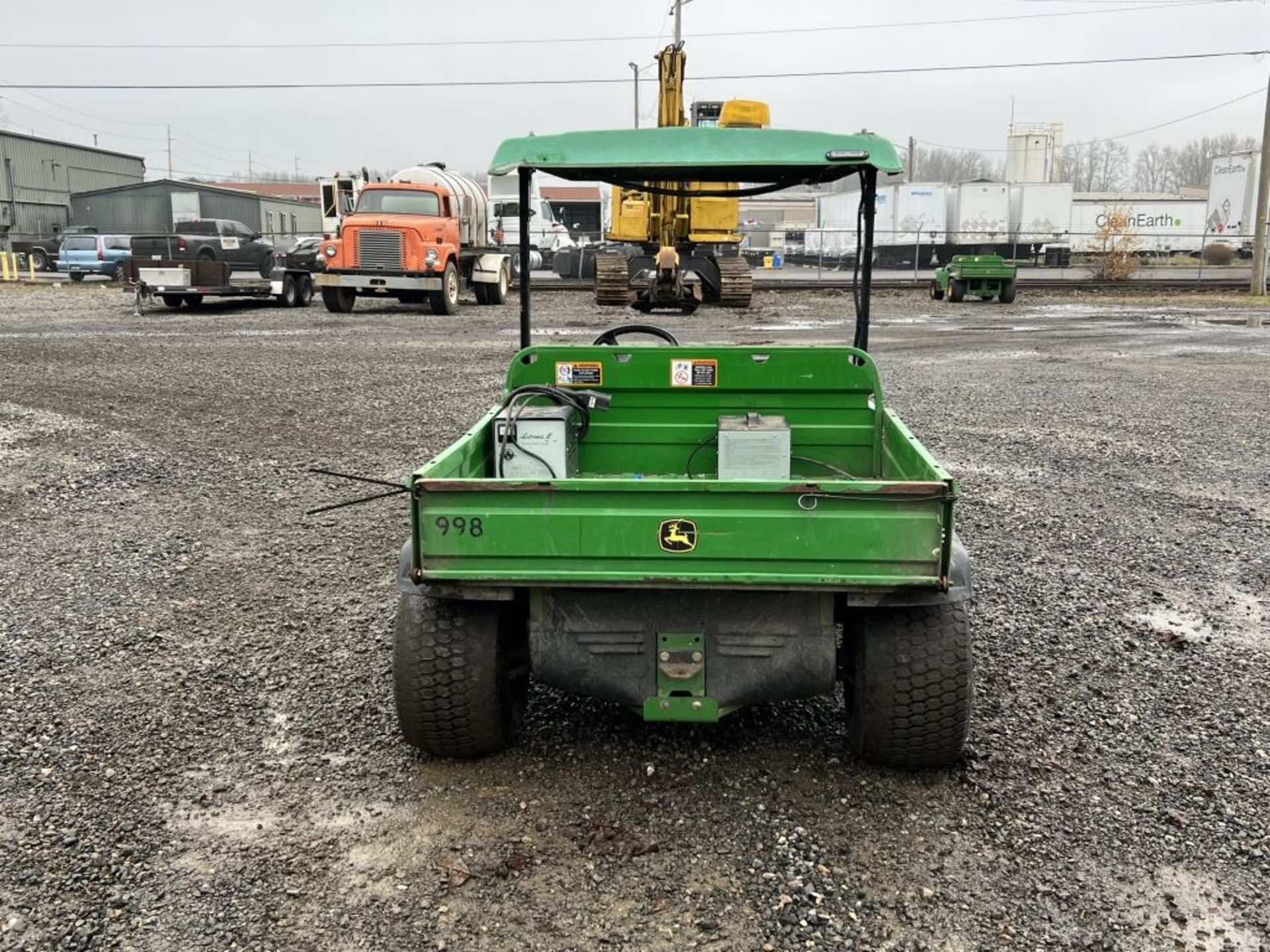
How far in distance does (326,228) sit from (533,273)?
15365 mm

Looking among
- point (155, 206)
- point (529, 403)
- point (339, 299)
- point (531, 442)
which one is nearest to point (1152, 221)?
point (339, 299)

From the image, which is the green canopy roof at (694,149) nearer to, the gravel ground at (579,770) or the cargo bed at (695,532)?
the cargo bed at (695,532)

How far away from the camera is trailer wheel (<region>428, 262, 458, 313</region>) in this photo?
2088 centimetres

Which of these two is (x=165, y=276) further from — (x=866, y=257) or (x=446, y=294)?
(x=866, y=257)

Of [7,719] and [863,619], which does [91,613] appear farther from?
[863,619]

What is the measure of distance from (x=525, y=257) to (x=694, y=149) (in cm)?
120

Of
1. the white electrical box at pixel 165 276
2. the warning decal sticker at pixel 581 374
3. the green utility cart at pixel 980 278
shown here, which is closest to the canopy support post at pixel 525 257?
the warning decal sticker at pixel 581 374

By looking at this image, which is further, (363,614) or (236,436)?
(236,436)

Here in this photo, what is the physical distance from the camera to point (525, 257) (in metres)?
5.08

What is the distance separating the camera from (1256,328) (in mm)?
20562

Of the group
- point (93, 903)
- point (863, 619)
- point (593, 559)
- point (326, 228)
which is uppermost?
point (326, 228)

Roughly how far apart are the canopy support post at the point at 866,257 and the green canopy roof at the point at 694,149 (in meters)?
0.66

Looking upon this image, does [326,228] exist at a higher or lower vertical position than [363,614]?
higher

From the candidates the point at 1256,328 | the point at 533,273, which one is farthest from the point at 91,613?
the point at 533,273
